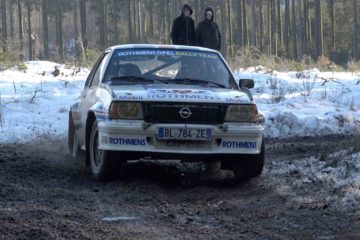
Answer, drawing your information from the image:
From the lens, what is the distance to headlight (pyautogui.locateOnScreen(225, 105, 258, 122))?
6793mm

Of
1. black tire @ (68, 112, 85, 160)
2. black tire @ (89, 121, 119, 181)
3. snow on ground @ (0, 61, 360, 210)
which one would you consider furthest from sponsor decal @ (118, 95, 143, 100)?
black tire @ (68, 112, 85, 160)

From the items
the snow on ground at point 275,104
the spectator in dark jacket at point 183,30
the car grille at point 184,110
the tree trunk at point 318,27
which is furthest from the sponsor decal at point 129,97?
the tree trunk at point 318,27

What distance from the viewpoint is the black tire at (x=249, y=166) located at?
281 inches

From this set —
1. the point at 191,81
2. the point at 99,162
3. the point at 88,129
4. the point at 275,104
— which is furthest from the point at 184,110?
the point at 275,104

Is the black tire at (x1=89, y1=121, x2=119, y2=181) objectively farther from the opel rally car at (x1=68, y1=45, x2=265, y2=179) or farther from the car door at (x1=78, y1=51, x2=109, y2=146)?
the car door at (x1=78, y1=51, x2=109, y2=146)

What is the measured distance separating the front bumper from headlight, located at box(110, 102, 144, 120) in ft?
0.20

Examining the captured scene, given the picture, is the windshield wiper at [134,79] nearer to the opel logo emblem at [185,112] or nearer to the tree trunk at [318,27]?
the opel logo emblem at [185,112]

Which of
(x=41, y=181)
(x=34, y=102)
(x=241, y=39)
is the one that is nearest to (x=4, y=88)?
(x=34, y=102)

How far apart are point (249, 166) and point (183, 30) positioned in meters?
6.46

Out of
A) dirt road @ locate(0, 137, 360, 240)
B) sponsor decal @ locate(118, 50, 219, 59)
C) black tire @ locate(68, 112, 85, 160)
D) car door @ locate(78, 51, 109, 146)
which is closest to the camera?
dirt road @ locate(0, 137, 360, 240)

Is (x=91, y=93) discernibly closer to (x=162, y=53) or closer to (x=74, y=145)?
(x=162, y=53)

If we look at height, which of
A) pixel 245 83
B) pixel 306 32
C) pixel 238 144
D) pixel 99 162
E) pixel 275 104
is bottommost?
pixel 306 32

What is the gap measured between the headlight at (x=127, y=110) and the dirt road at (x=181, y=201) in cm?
75

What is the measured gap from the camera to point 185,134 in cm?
666
